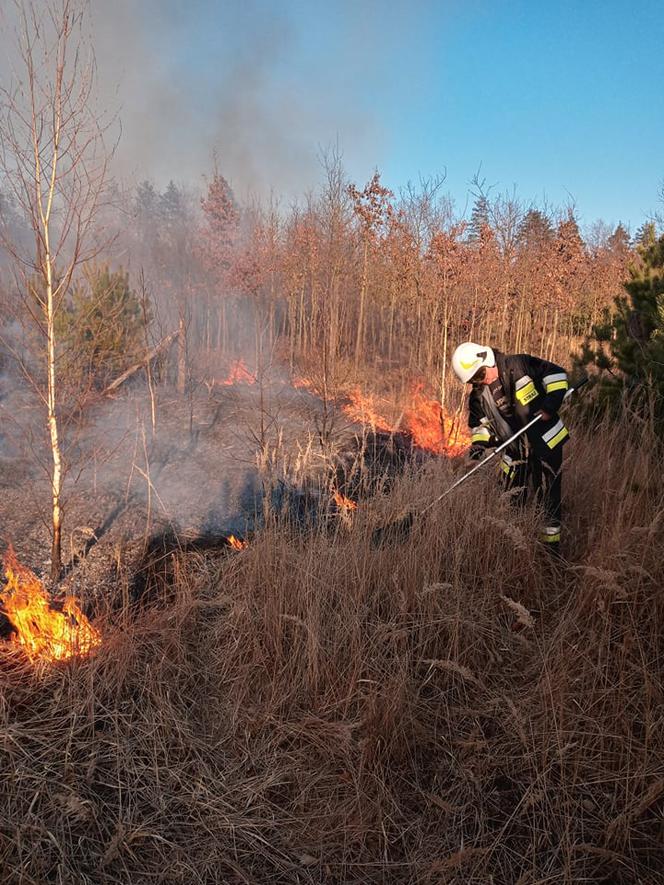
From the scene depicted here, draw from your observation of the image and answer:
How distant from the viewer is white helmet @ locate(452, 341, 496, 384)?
3998mm

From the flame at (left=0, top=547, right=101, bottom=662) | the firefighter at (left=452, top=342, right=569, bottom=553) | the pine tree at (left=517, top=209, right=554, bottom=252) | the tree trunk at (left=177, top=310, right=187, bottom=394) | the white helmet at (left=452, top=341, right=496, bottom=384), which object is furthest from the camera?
the pine tree at (left=517, top=209, right=554, bottom=252)

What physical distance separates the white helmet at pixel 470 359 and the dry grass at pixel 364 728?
1340 millimetres

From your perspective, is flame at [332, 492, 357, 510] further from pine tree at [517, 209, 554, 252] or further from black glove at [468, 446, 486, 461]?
pine tree at [517, 209, 554, 252]

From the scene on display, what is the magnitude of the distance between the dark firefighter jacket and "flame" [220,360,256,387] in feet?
32.2

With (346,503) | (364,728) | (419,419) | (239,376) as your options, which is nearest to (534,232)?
(419,419)

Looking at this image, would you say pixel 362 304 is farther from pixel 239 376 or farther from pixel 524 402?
pixel 524 402

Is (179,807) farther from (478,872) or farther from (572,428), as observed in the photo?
(572,428)

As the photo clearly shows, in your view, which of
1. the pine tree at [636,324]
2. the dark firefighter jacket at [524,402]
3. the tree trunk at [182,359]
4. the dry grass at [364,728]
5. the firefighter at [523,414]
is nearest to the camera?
the dry grass at [364,728]

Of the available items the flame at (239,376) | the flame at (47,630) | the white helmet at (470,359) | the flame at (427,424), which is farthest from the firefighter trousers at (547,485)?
the flame at (239,376)

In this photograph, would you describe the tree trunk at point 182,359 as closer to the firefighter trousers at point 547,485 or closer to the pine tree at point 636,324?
the pine tree at point 636,324

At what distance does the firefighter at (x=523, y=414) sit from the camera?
3631 mm

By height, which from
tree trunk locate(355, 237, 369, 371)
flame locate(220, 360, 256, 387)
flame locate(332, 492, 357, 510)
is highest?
tree trunk locate(355, 237, 369, 371)

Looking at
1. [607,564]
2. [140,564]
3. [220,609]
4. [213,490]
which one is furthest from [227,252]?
[607,564]

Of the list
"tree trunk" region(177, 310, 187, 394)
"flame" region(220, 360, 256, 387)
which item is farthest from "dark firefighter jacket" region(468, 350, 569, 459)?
"flame" region(220, 360, 256, 387)
